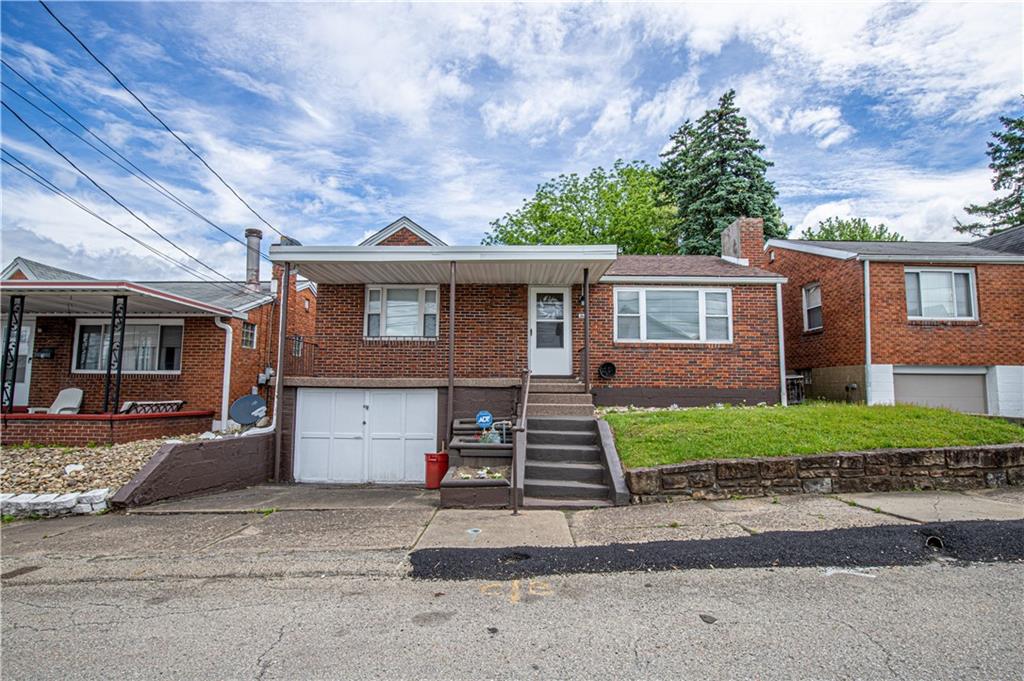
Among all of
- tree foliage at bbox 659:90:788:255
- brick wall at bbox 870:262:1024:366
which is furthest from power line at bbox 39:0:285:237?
tree foliage at bbox 659:90:788:255

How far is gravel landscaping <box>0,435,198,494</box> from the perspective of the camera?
25.7ft

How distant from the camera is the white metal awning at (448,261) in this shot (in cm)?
954

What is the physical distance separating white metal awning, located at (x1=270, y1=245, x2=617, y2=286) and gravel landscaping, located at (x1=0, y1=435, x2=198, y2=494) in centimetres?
421

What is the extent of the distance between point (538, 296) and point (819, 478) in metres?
6.72

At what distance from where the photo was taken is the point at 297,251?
9727 millimetres

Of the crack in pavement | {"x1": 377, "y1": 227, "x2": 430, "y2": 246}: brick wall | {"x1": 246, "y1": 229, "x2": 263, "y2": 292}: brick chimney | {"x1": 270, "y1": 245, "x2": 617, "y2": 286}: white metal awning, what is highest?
{"x1": 246, "y1": 229, "x2": 263, "y2": 292}: brick chimney

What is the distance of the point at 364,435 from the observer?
10.0 meters

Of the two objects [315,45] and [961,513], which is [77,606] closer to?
[961,513]

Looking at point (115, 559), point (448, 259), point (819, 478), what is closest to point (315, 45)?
point (448, 259)

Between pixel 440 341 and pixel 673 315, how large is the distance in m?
5.34

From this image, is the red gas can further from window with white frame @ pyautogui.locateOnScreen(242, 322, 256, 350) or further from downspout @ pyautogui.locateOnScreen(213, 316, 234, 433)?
window with white frame @ pyautogui.locateOnScreen(242, 322, 256, 350)

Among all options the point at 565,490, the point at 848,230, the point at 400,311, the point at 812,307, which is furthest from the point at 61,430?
the point at 848,230

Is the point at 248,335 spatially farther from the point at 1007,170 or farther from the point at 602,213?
the point at 1007,170

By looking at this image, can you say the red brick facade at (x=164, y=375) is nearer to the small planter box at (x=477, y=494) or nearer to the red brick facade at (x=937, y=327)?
the small planter box at (x=477, y=494)
